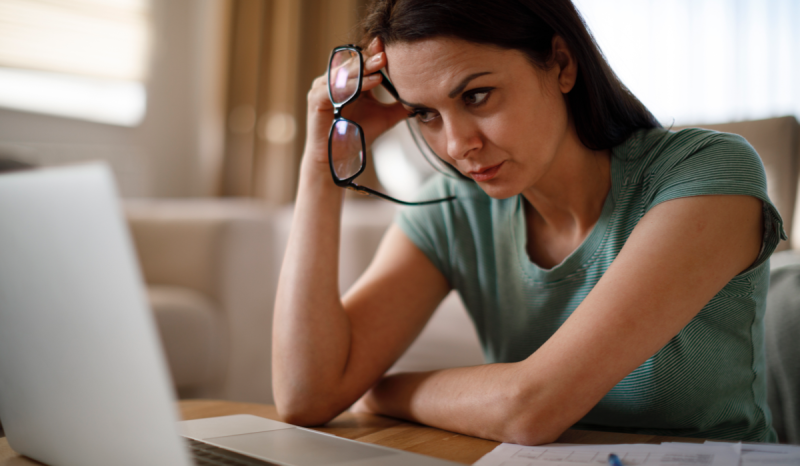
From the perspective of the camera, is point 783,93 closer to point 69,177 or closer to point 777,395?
point 777,395

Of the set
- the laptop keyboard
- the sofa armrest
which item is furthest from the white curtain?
the laptop keyboard

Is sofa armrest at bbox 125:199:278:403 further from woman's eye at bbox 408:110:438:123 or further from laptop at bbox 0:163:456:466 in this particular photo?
laptop at bbox 0:163:456:466

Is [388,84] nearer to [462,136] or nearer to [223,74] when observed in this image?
[462,136]

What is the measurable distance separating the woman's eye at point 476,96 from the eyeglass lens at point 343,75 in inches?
7.3

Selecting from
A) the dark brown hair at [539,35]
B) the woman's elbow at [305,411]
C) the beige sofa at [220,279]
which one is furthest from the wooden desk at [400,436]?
the beige sofa at [220,279]

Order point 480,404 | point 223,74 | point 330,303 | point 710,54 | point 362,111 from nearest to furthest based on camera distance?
point 480,404
point 330,303
point 362,111
point 710,54
point 223,74

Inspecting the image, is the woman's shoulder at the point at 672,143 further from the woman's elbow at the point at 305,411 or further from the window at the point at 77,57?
the window at the point at 77,57

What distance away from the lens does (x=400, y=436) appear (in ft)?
2.12

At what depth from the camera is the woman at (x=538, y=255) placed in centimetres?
62

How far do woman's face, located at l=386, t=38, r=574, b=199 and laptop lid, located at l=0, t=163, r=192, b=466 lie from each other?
0.47 m

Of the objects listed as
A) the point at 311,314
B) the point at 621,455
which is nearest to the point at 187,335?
the point at 311,314

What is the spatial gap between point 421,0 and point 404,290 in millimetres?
438

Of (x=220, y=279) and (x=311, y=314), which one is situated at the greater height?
(x=311, y=314)

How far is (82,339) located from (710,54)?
2.71 meters
